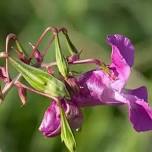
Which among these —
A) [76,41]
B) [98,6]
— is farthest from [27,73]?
[98,6]

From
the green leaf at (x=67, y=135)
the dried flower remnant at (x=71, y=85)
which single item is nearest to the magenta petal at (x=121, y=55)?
the dried flower remnant at (x=71, y=85)

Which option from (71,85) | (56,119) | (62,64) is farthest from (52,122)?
(62,64)

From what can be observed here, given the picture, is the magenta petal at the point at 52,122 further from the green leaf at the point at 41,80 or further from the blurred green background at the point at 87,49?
the blurred green background at the point at 87,49

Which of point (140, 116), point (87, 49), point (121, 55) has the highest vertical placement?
point (121, 55)

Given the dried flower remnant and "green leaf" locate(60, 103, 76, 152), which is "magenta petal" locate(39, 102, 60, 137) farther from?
"green leaf" locate(60, 103, 76, 152)

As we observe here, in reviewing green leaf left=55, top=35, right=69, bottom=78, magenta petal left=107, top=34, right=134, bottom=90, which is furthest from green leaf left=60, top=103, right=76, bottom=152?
magenta petal left=107, top=34, right=134, bottom=90

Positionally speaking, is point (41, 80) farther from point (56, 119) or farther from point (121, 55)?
point (121, 55)

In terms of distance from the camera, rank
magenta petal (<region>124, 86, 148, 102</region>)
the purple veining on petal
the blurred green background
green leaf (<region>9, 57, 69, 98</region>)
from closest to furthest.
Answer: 1. green leaf (<region>9, 57, 69, 98</region>)
2. the purple veining on petal
3. magenta petal (<region>124, 86, 148, 102</region>)
4. the blurred green background
